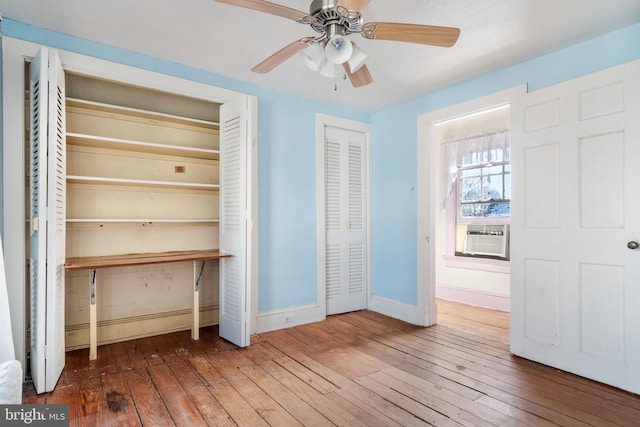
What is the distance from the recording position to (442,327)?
367 centimetres

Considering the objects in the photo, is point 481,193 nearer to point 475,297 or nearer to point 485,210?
point 485,210

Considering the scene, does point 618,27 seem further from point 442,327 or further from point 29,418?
point 29,418

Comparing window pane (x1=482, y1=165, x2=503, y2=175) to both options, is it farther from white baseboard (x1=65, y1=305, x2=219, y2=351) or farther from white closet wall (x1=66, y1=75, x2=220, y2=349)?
white baseboard (x1=65, y1=305, x2=219, y2=351)

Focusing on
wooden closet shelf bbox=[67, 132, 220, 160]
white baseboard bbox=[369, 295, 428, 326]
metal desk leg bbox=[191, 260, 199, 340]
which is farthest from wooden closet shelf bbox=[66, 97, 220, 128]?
white baseboard bbox=[369, 295, 428, 326]

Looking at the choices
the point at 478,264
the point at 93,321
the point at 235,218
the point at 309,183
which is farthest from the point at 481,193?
the point at 93,321

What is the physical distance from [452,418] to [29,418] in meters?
2.07

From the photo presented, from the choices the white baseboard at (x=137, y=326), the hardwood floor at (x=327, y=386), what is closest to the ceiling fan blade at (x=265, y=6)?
the hardwood floor at (x=327, y=386)

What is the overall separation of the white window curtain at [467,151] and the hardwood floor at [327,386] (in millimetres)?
2323

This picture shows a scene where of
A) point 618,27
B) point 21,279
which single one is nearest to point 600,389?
point 618,27

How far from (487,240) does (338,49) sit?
3.77 meters

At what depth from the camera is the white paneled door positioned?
2.29 m

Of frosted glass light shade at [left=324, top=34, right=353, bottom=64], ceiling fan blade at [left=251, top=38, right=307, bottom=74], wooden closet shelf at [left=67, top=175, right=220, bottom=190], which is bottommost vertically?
wooden closet shelf at [left=67, top=175, right=220, bottom=190]

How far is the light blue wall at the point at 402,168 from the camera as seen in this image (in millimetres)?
2908

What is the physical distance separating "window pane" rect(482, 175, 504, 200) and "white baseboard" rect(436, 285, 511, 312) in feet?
4.21
